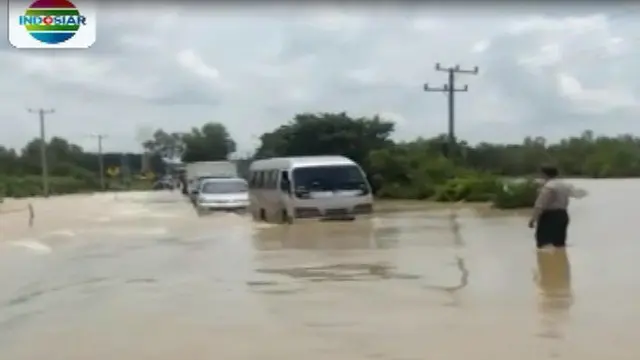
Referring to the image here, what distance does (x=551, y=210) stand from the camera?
48.3 feet

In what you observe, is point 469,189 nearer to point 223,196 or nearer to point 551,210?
point 223,196

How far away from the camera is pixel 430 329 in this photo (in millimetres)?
9578

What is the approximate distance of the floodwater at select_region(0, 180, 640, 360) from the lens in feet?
29.4

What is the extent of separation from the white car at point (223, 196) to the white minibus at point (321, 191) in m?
8.92

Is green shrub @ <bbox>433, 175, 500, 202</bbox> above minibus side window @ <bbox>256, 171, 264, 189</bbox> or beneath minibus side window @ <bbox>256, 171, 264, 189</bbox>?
beneath

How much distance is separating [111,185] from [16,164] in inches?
396

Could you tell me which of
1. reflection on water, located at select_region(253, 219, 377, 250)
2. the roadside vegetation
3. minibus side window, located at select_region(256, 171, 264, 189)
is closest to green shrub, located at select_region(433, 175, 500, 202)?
the roadside vegetation

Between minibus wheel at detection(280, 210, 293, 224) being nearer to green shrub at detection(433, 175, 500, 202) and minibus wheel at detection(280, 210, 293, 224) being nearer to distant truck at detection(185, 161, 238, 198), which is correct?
Answer: green shrub at detection(433, 175, 500, 202)

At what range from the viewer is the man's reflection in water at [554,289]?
9829mm

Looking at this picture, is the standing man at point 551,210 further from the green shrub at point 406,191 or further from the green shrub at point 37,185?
the green shrub at point 37,185

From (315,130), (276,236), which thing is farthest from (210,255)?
(315,130)

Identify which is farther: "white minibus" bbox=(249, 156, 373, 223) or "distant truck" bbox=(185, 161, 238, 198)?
"distant truck" bbox=(185, 161, 238, 198)

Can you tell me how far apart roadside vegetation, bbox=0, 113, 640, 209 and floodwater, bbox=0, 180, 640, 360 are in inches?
195

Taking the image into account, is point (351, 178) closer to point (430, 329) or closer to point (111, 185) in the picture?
point (430, 329)
